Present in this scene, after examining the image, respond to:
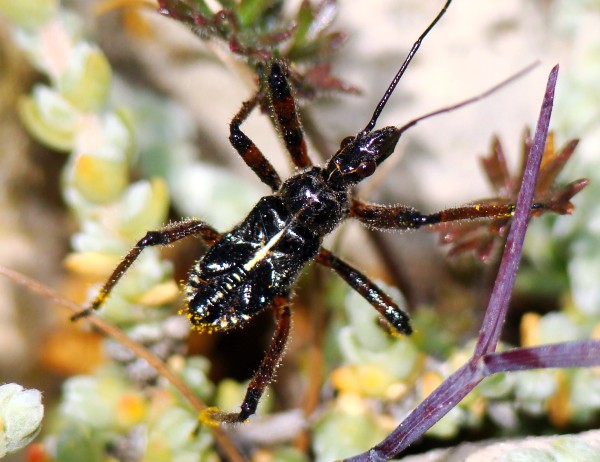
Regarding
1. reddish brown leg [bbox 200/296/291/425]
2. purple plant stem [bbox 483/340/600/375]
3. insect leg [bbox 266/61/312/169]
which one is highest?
insect leg [bbox 266/61/312/169]

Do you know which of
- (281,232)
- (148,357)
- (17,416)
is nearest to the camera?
(17,416)

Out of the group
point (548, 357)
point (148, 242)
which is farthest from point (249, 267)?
point (548, 357)

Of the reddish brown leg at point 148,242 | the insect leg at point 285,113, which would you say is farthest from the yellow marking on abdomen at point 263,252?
the insect leg at point 285,113

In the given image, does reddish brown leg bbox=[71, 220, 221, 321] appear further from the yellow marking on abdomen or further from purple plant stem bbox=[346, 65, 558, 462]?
purple plant stem bbox=[346, 65, 558, 462]

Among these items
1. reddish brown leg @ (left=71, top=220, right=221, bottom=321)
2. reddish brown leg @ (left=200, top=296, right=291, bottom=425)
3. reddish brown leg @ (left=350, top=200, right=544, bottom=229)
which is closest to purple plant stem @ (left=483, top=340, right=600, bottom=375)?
reddish brown leg @ (left=350, top=200, right=544, bottom=229)

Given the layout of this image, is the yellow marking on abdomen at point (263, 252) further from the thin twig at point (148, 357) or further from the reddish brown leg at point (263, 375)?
the thin twig at point (148, 357)

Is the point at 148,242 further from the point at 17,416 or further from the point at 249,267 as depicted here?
the point at 17,416
